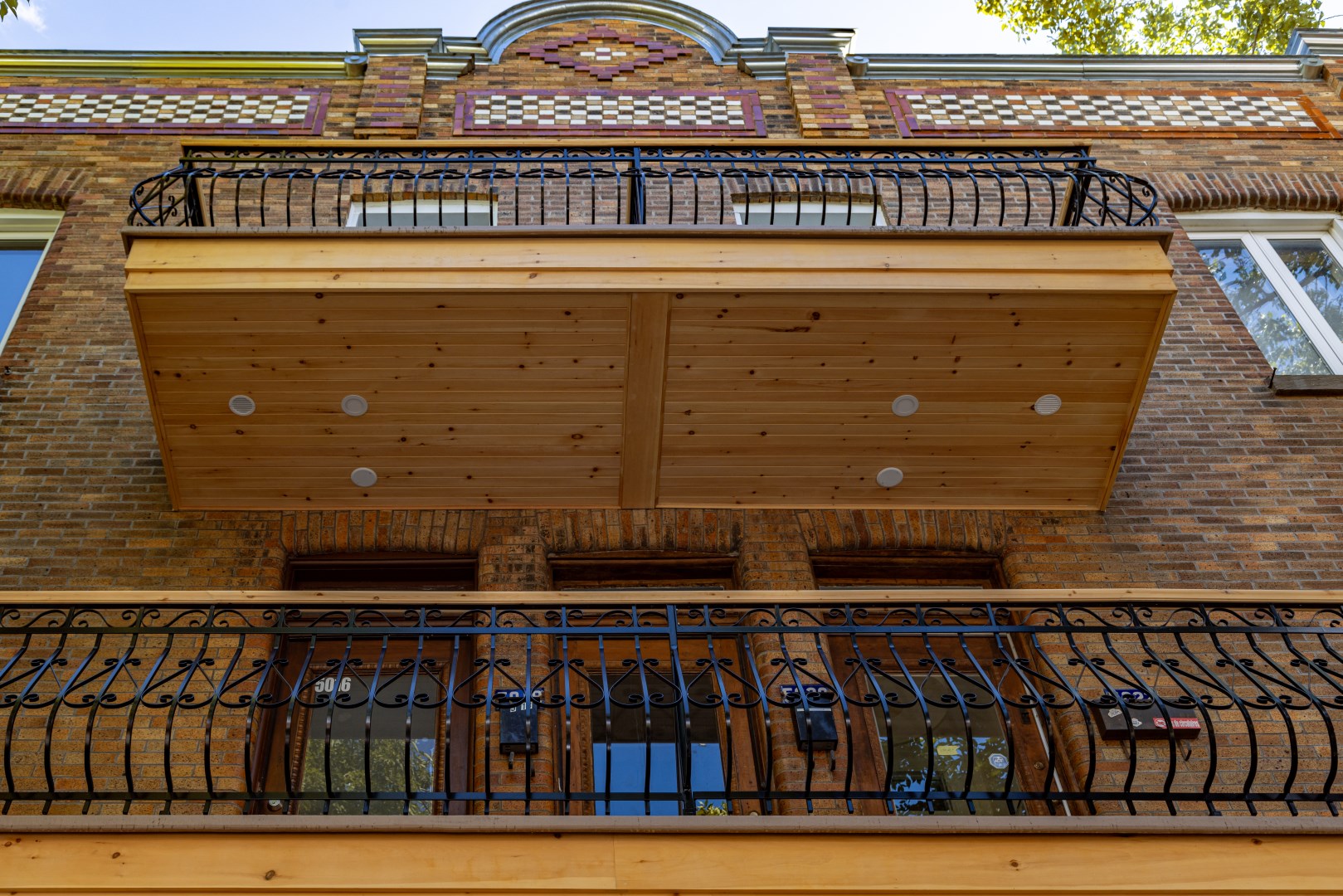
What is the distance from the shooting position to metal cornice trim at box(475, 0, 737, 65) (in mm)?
10297

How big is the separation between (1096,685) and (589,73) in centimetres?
673

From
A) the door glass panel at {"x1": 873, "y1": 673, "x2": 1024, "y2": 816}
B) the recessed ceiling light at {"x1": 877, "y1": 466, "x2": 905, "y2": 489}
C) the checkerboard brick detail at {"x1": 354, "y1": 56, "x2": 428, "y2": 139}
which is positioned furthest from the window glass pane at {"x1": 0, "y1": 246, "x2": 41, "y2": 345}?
the door glass panel at {"x1": 873, "y1": 673, "x2": 1024, "y2": 816}

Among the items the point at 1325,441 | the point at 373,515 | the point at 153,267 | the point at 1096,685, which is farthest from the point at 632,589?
the point at 1325,441

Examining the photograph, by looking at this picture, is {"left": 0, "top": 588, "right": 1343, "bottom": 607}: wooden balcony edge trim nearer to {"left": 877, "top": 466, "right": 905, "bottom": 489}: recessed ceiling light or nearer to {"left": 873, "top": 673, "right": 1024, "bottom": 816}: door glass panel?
{"left": 873, "top": 673, "right": 1024, "bottom": 816}: door glass panel

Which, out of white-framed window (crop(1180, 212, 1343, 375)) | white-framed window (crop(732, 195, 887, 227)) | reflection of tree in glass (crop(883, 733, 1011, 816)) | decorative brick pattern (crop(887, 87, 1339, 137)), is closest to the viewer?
reflection of tree in glass (crop(883, 733, 1011, 816))

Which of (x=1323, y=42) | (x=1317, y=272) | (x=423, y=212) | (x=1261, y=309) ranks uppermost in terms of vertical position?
(x=1323, y=42)

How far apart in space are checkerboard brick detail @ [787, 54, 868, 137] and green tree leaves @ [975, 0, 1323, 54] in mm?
5008

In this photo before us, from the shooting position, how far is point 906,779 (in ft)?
19.3

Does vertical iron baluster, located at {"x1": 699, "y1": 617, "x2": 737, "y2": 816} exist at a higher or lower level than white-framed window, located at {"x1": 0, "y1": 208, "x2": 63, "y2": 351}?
lower

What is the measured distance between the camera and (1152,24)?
14055 millimetres

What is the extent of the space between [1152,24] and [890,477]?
32.9ft

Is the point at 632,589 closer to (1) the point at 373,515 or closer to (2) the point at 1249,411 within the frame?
(1) the point at 373,515

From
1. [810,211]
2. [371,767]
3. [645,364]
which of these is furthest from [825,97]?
[371,767]

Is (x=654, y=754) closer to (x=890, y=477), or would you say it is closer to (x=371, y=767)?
(x=371, y=767)
